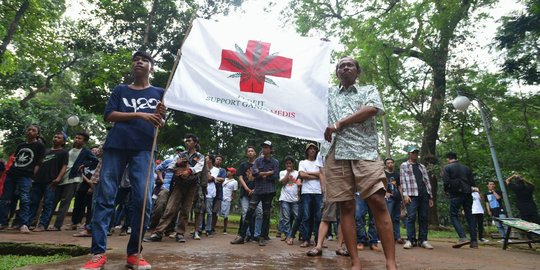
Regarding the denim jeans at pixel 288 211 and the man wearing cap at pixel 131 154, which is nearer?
the man wearing cap at pixel 131 154

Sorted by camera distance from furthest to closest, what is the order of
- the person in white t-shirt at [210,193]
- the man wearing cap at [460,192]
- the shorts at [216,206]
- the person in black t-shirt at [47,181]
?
1. the shorts at [216,206]
2. the person in white t-shirt at [210,193]
3. the man wearing cap at [460,192]
4. the person in black t-shirt at [47,181]

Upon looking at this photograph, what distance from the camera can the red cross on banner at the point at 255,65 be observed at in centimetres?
385

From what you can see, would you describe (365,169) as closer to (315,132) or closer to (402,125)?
(315,132)

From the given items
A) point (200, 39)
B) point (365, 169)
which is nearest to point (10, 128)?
point (200, 39)

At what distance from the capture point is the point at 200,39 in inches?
155

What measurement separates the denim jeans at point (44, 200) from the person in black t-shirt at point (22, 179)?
30 cm

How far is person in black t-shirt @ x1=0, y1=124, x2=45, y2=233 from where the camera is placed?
19.0 ft

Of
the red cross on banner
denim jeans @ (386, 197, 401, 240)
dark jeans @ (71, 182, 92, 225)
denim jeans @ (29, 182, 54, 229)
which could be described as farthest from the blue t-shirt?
denim jeans @ (386, 197, 401, 240)

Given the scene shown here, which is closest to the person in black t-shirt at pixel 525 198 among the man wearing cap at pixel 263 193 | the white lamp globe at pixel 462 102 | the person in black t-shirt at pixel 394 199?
the white lamp globe at pixel 462 102

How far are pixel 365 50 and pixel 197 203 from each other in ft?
37.0

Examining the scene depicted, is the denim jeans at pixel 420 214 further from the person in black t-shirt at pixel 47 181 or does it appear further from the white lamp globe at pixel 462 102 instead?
the person in black t-shirt at pixel 47 181

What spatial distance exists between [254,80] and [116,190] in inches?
73.6

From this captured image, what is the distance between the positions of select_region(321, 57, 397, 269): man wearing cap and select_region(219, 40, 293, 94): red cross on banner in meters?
1.12

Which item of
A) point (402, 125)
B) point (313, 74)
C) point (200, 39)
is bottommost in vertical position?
point (313, 74)
